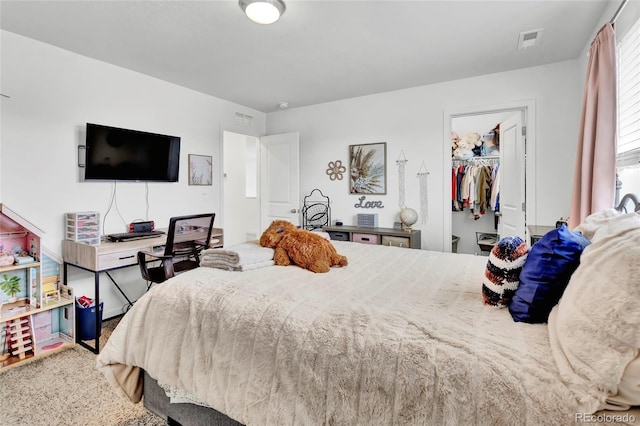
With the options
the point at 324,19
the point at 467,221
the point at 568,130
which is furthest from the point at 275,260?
the point at 467,221

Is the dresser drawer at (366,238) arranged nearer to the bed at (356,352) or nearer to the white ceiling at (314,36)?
the white ceiling at (314,36)

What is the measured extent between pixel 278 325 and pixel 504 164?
379cm

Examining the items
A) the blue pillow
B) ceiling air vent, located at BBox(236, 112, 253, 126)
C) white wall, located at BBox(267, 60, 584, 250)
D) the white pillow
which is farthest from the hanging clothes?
the blue pillow

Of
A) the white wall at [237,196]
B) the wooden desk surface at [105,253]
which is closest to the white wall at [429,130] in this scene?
the white wall at [237,196]

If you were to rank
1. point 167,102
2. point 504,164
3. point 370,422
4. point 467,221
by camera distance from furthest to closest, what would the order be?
point 467,221 < point 504,164 < point 167,102 < point 370,422

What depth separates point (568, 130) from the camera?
314 cm

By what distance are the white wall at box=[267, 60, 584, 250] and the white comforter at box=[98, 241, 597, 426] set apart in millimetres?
2237

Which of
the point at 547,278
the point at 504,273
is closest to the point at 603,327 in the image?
the point at 547,278

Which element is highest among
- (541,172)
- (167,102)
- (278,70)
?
(278,70)

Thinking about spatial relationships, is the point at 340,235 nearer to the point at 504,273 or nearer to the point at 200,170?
the point at 200,170

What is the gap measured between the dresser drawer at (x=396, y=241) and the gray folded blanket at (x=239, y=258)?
6.79 ft

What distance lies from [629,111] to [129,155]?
4.05m

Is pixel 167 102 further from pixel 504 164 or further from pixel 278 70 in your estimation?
pixel 504 164

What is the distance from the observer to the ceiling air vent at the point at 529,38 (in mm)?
2537
